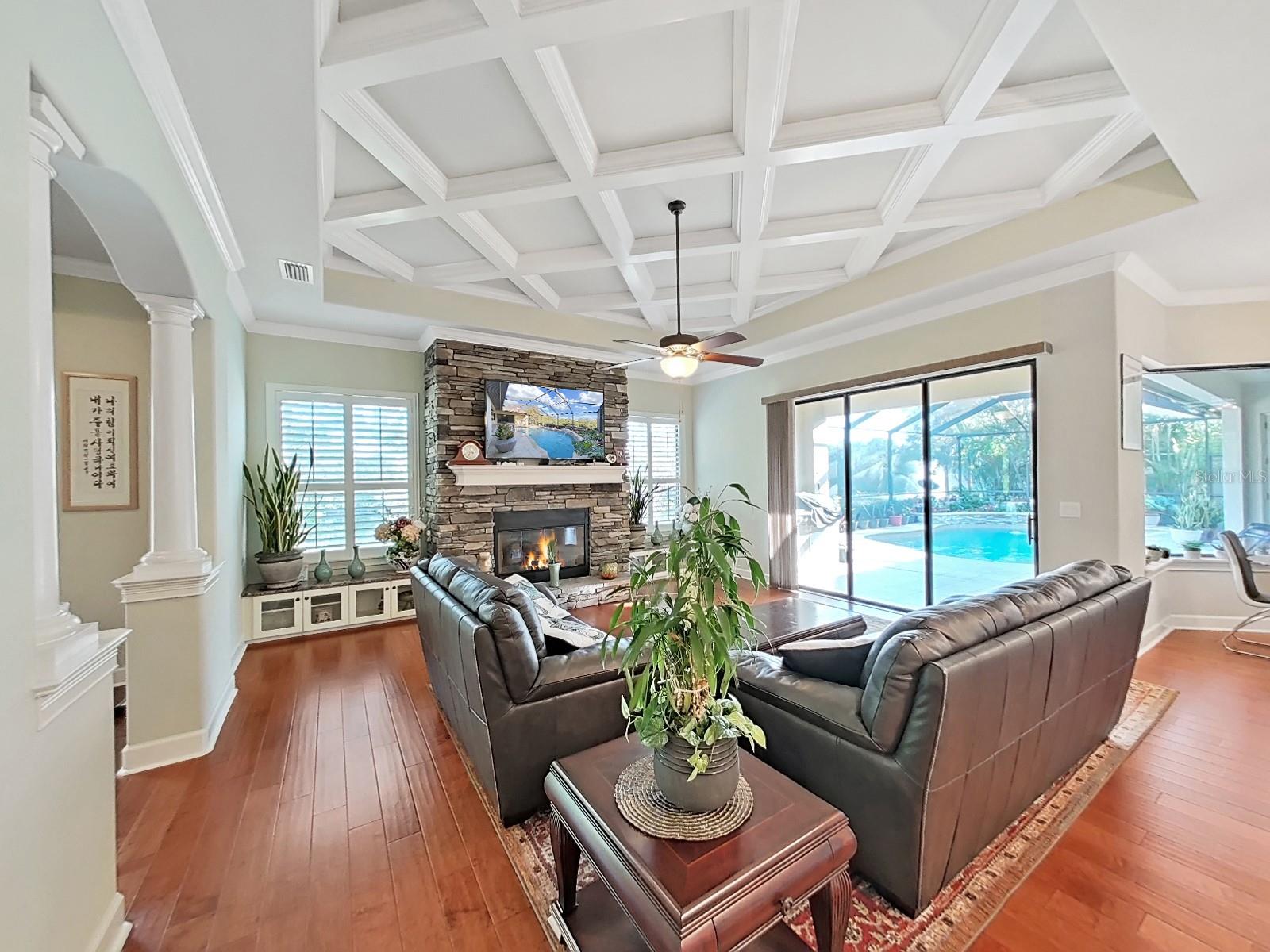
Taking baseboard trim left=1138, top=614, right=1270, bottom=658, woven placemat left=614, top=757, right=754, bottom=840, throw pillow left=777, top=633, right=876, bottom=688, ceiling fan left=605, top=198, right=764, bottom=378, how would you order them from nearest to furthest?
woven placemat left=614, top=757, right=754, bottom=840
throw pillow left=777, top=633, right=876, bottom=688
ceiling fan left=605, top=198, right=764, bottom=378
baseboard trim left=1138, top=614, right=1270, bottom=658

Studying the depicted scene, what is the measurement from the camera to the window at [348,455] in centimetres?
491

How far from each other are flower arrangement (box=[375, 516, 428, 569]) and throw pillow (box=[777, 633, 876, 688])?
13.5ft

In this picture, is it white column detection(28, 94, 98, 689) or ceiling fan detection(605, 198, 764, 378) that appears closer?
white column detection(28, 94, 98, 689)

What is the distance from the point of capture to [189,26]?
1723mm

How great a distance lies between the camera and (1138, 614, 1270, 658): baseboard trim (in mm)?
4145

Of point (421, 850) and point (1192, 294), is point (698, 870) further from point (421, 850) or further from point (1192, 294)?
point (1192, 294)

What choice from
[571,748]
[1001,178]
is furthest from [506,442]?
[1001,178]

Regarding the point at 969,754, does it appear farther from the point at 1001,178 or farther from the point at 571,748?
the point at 1001,178

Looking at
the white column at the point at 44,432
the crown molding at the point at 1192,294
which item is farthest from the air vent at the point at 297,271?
the crown molding at the point at 1192,294

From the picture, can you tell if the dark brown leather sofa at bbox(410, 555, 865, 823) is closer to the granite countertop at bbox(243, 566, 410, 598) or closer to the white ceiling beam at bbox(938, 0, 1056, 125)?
the granite countertop at bbox(243, 566, 410, 598)

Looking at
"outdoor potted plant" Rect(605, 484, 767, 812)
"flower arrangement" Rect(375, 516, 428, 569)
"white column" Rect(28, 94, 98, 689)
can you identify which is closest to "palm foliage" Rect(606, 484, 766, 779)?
"outdoor potted plant" Rect(605, 484, 767, 812)

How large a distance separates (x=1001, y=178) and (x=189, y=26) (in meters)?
4.29

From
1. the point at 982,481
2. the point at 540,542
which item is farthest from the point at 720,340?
the point at 540,542

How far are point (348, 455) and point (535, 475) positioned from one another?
76.4 inches
